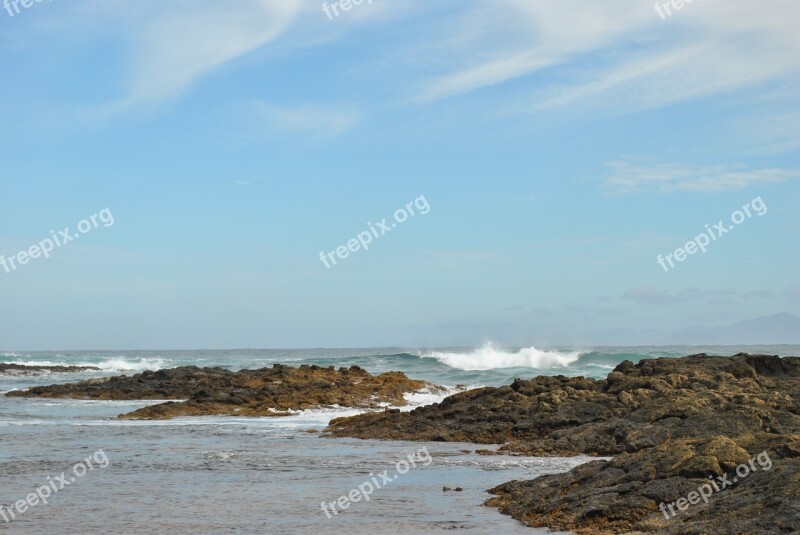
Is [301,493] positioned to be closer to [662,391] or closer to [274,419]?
[662,391]

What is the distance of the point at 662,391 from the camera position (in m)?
19.3

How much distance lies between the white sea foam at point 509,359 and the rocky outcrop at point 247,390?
27.8 metres

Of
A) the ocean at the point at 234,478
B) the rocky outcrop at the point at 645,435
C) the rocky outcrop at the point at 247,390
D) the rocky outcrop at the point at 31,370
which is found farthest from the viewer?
the rocky outcrop at the point at 31,370

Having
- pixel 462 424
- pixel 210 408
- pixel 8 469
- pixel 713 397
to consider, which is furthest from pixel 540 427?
pixel 210 408

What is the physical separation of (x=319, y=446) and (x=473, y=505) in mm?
7489

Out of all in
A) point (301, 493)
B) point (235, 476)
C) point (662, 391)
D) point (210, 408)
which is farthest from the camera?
point (210, 408)

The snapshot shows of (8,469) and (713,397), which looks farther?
(713,397)

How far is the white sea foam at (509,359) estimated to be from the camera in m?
63.5

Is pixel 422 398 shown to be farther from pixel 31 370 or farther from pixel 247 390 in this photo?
pixel 31 370

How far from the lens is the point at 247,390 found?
29.8 meters

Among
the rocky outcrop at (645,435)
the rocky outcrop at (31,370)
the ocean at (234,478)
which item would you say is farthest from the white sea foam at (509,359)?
the ocean at (234,478)

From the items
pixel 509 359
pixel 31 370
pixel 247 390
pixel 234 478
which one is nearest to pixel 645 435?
pixel 234 478

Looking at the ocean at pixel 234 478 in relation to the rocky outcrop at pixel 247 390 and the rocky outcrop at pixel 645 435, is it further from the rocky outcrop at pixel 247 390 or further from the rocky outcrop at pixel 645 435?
the rocky outcrop at pixel 247 390

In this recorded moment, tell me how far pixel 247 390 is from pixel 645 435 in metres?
17.0
